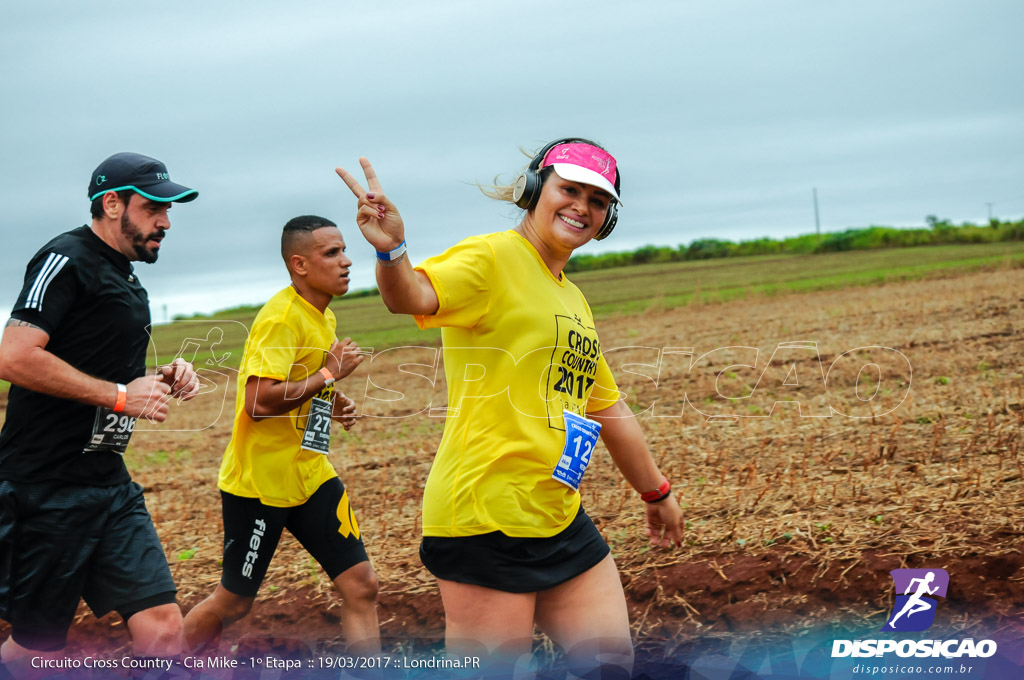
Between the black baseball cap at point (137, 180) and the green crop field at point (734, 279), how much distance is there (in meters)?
16.0

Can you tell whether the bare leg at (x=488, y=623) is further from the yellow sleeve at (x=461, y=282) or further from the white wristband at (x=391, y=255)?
the white wristband at (x=391, y=255)

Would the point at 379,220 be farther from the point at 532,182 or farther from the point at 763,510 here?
the point at 763,510

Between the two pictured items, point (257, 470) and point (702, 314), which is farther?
point (702, 314)

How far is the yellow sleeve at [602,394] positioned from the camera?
3.88 m

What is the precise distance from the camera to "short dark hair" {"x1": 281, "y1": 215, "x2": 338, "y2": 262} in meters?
4.94

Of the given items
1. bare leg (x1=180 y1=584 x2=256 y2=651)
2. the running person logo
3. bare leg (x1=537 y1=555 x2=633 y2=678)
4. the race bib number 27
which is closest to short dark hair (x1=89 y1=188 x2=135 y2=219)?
the race bib number 27

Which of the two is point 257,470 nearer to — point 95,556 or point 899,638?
point 95,556

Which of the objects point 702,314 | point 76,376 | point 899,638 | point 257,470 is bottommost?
point 899,638

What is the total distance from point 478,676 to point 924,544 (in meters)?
3.26

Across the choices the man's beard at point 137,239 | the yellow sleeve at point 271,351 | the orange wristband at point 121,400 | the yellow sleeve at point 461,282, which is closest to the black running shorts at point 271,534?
the yellow sleeve at point 271,351

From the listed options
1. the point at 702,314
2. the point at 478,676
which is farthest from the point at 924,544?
the point at 702,314

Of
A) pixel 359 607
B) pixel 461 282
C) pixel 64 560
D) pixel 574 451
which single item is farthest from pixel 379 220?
pixel 359 607

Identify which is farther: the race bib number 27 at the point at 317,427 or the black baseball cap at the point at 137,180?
the race bib number 27 at the point at 317,427

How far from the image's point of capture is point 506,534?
3.21m
